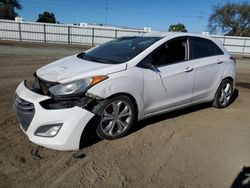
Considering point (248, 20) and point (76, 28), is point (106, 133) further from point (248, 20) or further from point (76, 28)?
point (248, 20)

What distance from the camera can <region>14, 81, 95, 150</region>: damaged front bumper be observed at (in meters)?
3.93

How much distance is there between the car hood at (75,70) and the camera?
4.26 metres

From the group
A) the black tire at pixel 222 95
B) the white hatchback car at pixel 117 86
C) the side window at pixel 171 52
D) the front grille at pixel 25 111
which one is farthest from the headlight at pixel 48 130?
the black tire at pixel 222 95

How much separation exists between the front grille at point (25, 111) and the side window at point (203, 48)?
3187mm

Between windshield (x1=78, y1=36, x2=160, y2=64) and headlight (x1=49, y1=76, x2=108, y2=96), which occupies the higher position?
windshield (x1=78, y1=36, x2=160, y2=64)

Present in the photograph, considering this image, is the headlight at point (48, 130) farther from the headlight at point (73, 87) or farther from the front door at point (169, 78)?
the front door at point (169, 78)

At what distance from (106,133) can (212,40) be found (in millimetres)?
3366

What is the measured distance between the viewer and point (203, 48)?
239 inches

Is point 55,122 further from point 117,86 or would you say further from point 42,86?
point 117,86

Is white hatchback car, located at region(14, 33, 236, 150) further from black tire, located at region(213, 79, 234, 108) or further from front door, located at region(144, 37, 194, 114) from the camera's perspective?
black tire, located at region(213, 79, 234, 108)

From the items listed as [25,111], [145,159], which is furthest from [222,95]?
[25,111]

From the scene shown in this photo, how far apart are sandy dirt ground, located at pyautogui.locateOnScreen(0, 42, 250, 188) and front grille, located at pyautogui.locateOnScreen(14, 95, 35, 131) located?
365 mm

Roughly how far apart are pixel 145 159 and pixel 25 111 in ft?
5.76

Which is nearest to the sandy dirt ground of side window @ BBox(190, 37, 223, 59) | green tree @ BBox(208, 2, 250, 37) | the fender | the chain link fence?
the fender
